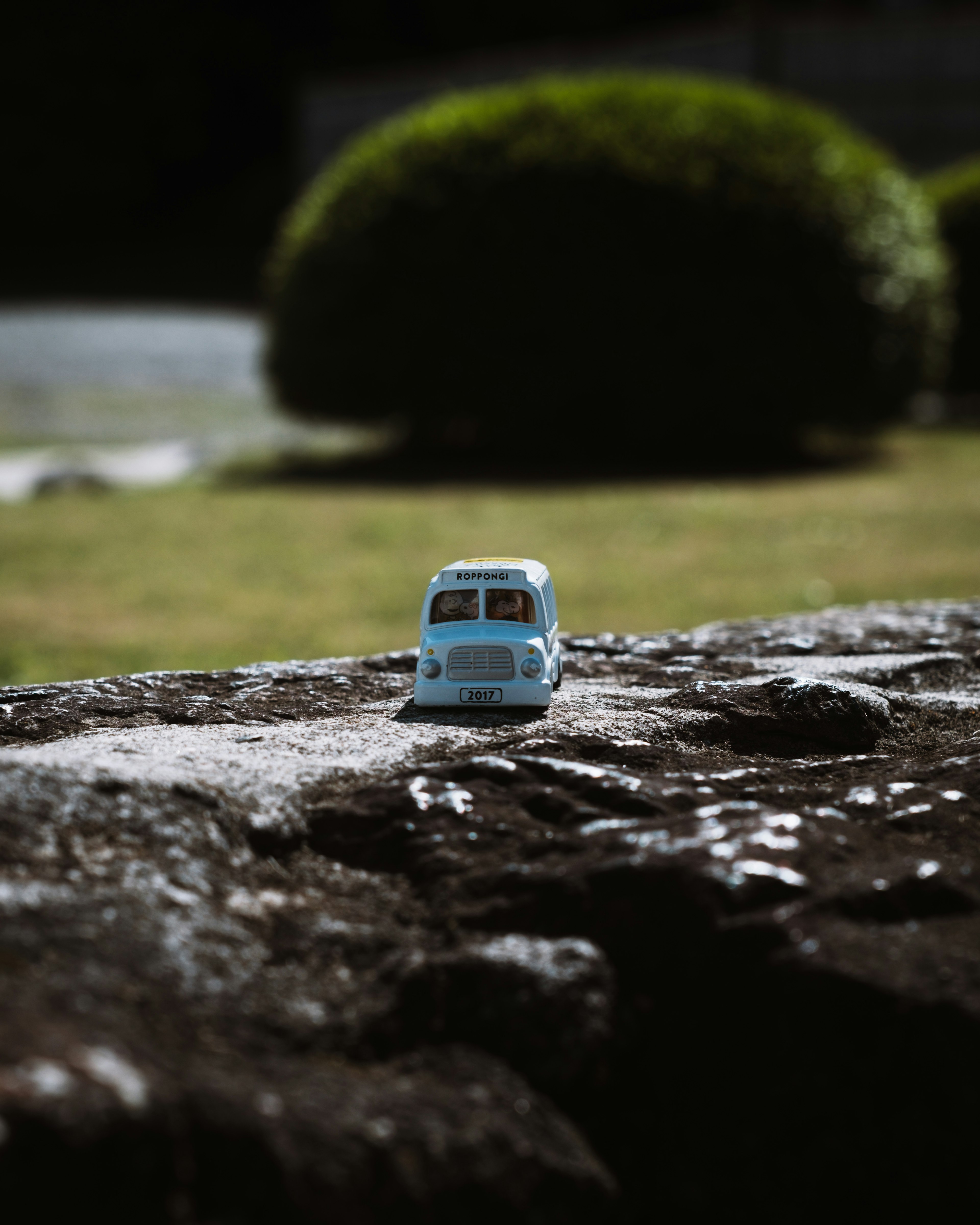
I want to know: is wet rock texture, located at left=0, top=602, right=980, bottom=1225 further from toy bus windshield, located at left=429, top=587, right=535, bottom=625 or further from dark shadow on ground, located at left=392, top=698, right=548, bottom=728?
toy bus windshield, located at left=429, top=587, right=535, bottom=625

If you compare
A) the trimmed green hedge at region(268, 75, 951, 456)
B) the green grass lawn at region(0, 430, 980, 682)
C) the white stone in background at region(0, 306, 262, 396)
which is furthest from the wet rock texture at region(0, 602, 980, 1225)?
the white stone in background at region(0, 306, 262, 396)

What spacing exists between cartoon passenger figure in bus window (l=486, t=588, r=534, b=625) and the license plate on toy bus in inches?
3.8

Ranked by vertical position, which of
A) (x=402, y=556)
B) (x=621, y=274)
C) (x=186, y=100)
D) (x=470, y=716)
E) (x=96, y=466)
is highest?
(x=186, y=100)

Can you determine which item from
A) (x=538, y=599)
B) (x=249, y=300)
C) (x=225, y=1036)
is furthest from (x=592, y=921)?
(x=249, y=300)

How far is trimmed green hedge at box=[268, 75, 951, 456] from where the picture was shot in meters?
10.8

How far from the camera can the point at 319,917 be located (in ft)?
3.67

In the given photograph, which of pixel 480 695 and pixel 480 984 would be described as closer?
pixel 480 984

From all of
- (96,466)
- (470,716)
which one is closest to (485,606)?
(470,716)

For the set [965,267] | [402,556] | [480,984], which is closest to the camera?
[480,984]

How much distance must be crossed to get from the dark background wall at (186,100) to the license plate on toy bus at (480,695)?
22862mm

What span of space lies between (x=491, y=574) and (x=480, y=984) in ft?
2.20

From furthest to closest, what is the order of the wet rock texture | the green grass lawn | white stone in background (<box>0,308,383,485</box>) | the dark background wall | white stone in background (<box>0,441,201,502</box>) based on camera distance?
1. the dark background wall
2. white stone in background (<box>0,308,383,485</box>)
3. white stone in background (<box>0,441,201,502</box>)
4. the green grass lawn
5. the wet rock texture

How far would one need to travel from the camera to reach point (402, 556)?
7.30 meters

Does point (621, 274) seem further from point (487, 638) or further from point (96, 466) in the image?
A: point (487, 638)
